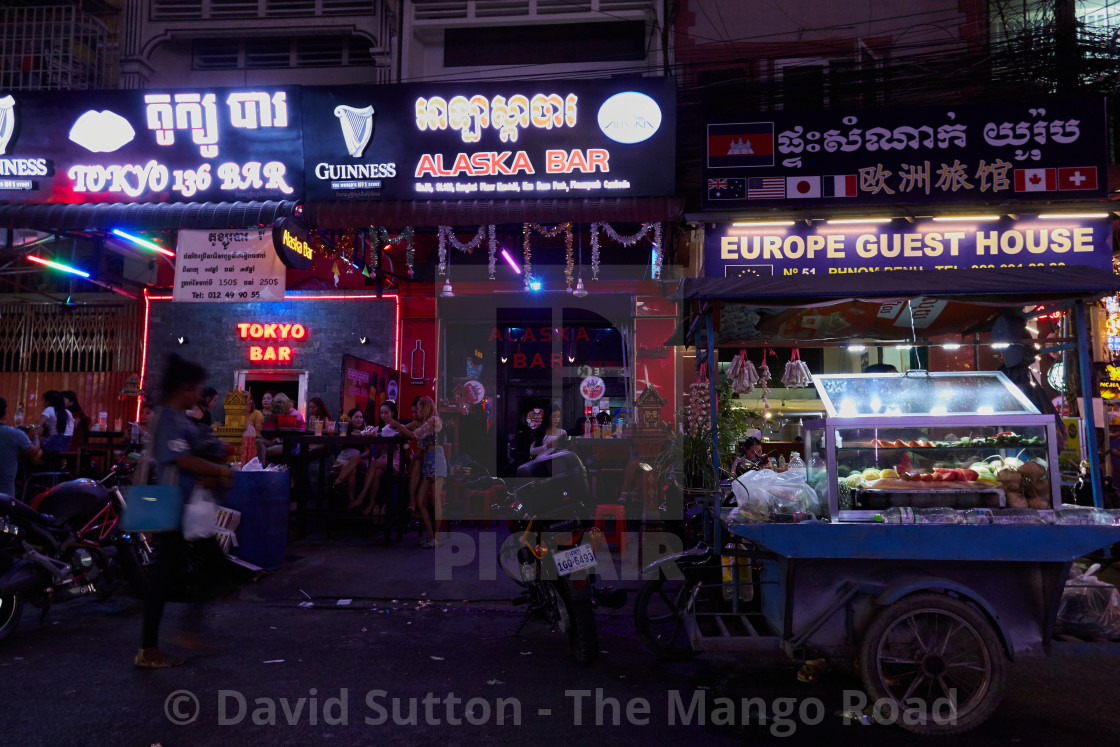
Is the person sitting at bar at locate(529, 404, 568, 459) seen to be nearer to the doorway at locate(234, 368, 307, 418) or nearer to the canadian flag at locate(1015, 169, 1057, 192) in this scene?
the doorway at locate(234, 368, 307, 418)

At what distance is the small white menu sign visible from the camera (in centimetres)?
1042

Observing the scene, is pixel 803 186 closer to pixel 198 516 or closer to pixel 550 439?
pixel 550 439

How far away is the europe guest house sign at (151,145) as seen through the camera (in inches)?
412

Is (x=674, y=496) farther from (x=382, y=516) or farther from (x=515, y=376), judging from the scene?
(x=515, y=376)

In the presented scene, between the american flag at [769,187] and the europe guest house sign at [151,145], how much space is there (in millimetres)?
6703

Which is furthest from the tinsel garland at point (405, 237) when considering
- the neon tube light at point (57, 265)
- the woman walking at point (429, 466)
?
the neon tube light at point (57, 265)

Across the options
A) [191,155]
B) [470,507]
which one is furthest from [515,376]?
[191,155]

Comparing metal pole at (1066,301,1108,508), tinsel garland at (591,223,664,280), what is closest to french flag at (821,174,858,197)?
tinsel garland at (591,223,664,280)

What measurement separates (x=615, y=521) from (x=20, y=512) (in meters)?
6.23

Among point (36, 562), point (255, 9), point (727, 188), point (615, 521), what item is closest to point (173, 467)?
point (36, 562)

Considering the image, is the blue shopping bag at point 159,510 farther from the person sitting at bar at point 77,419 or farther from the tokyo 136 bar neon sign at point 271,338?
the tokyo 136 bar neon sign at point 271,338

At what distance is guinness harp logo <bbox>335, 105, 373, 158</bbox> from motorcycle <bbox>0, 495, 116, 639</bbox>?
6.35 meters

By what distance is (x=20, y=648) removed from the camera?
534 centimetres

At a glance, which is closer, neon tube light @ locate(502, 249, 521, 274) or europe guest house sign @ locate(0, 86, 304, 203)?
europe guest house sign @ locate(0, 86, 304, 203)
